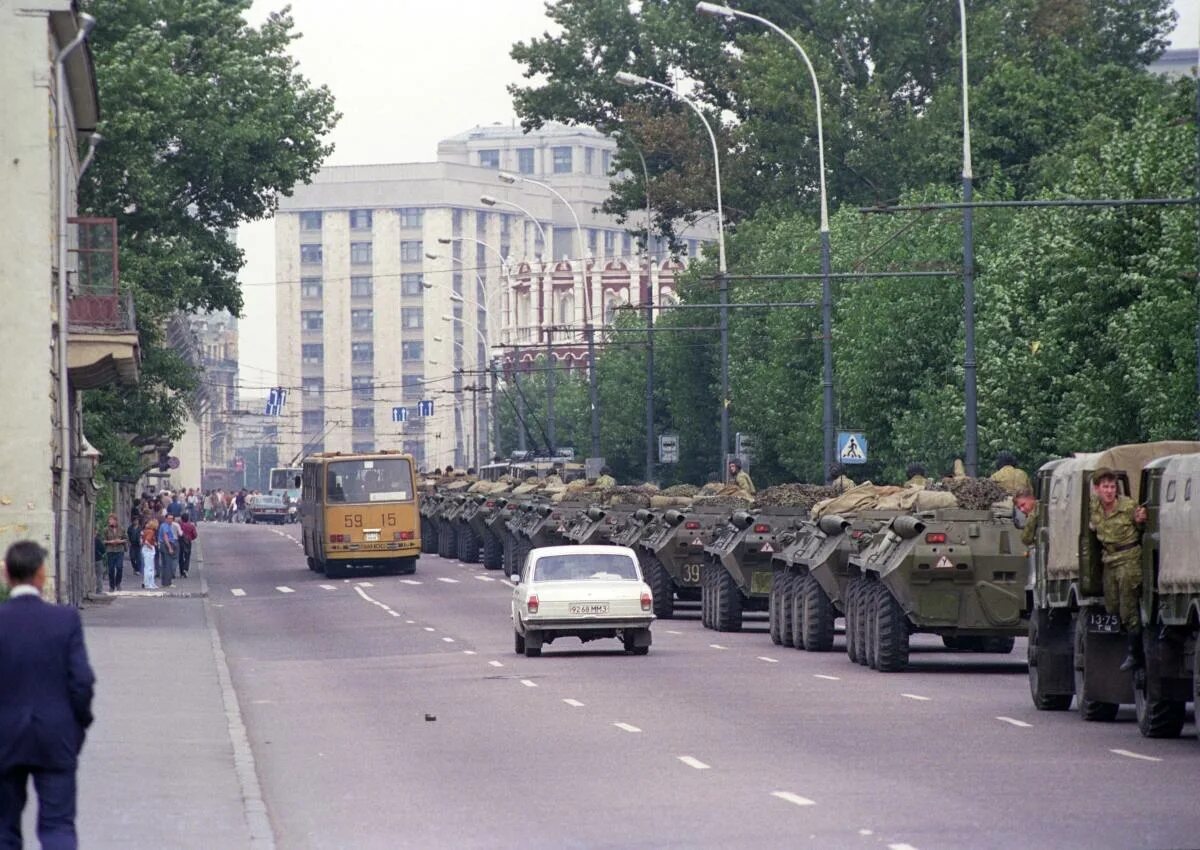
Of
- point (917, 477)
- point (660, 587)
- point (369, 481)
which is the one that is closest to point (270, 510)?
point (369, 481)

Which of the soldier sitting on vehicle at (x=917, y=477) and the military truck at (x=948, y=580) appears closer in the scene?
the military truck at (x=948, y=580)

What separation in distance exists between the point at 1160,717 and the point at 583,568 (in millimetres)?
13056

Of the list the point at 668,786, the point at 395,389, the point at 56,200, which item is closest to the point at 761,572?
the point at 56,200

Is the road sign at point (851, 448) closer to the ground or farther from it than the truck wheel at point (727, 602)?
farther from it

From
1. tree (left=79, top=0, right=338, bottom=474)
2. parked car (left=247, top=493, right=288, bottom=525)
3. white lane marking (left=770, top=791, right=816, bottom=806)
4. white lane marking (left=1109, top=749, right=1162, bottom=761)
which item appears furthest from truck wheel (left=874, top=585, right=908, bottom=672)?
parked car (left=247, top=493, right=288, bottom=525)

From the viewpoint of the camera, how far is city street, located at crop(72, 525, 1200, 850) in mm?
13992

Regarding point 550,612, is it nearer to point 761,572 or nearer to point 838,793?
point 761,572

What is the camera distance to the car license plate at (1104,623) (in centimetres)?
2006

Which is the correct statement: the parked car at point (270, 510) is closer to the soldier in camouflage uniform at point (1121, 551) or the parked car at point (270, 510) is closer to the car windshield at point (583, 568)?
the car windshield at point (583, 568)

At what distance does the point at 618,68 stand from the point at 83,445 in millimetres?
37983

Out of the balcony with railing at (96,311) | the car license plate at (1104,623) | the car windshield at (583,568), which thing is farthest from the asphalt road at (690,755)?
the balcony with railing at (96,311)

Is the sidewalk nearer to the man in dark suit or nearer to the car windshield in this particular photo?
the man in dark suit

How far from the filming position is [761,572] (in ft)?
120

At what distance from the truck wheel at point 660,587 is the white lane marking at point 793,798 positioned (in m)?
25.0
